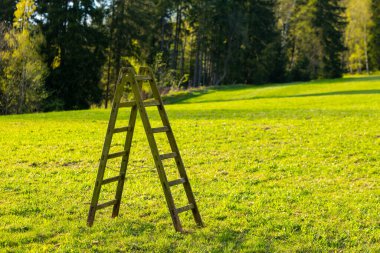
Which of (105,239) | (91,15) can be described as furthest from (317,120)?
(91,15)

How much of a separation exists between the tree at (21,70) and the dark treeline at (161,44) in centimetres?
9

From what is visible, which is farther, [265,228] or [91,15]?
[91,15]

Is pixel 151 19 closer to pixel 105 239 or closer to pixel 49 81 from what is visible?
pixel 49 81

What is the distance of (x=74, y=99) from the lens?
4669cm

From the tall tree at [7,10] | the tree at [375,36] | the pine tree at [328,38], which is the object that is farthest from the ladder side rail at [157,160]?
the tree at [375,36]

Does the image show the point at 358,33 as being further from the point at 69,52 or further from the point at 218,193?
the point at 218,193

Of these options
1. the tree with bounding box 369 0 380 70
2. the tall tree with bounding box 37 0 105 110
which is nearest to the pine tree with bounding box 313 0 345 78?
the tree with bounding box 369 0 380 70

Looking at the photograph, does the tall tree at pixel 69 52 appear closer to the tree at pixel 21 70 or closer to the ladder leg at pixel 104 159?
the tree at pixel 21 70

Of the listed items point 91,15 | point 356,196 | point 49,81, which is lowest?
point 356,196

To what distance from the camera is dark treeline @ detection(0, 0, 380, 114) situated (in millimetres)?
38406

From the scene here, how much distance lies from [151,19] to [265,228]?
5383 centimetres

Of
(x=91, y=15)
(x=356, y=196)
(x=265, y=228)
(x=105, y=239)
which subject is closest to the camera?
(x=105, y=239)

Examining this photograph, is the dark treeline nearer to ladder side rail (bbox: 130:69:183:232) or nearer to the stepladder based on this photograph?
the stepladder

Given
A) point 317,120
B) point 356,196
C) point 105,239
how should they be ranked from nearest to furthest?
point 105,239
point 356,196
point 317,120
